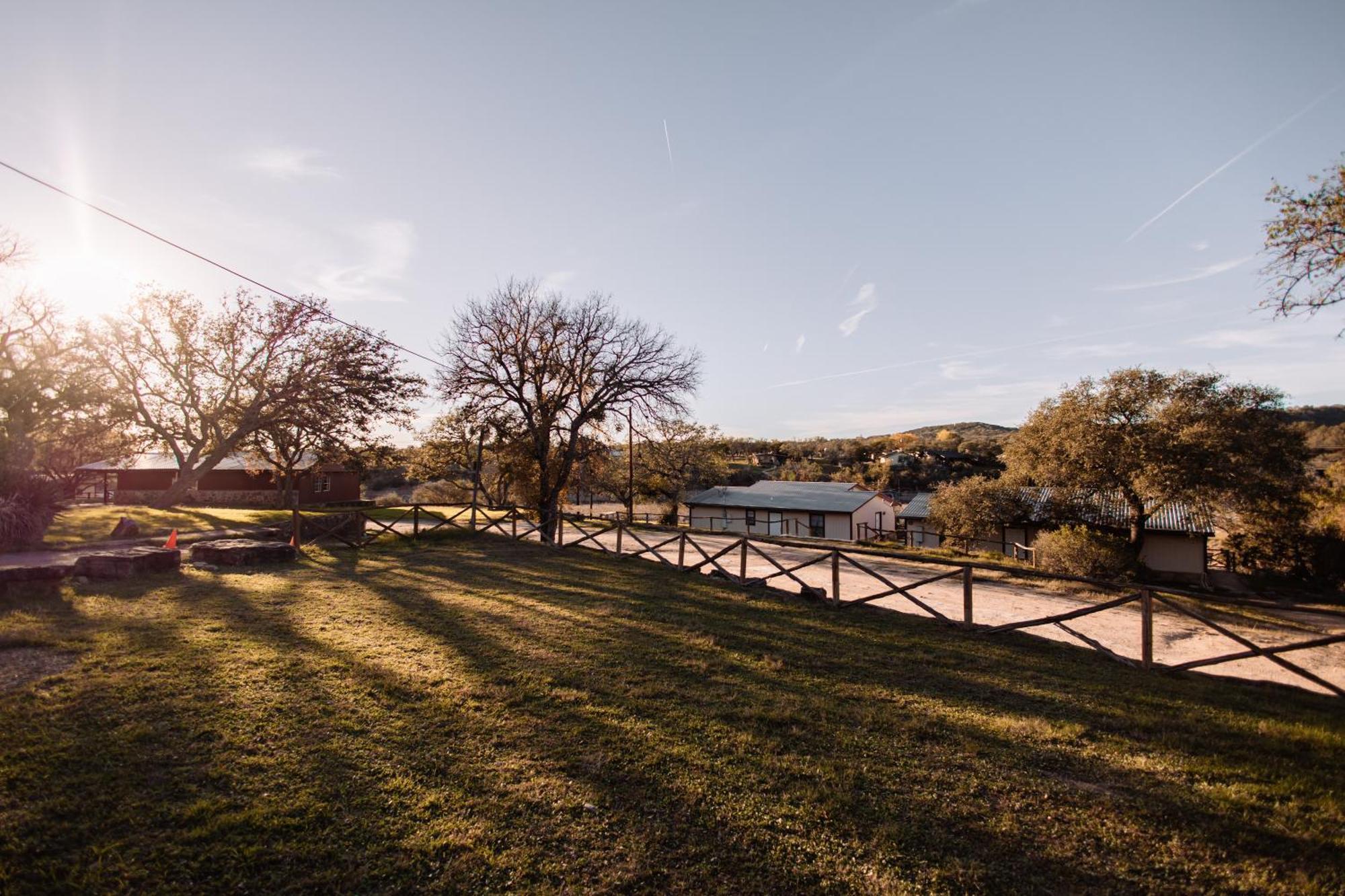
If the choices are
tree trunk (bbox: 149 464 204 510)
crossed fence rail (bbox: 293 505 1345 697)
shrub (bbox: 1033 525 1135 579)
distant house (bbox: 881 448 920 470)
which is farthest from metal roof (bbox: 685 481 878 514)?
tree trunk (bbox: 149 464 204 510)

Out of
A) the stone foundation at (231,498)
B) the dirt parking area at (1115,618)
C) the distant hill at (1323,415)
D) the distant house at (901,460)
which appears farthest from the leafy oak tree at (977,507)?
the distant hill at (1323,415)

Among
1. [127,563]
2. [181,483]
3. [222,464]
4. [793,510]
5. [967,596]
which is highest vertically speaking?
[222,464]

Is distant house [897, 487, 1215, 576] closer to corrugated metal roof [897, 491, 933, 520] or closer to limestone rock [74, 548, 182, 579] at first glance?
corrugated metal roof [897, 491, 933, 520]

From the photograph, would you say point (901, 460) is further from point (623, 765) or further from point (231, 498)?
point (623, 765)

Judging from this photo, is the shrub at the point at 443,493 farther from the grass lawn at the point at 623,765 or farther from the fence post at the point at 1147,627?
the fence post at the point at 1147,627

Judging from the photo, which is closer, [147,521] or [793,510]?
[147,521]

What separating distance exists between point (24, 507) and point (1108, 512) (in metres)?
37.6

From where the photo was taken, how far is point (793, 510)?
37.6 m

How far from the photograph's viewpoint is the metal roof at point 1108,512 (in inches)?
888

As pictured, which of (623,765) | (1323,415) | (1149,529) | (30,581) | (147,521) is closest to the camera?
(623,765)

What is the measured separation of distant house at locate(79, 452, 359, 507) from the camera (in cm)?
3641

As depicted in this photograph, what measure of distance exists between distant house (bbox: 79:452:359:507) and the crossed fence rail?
18.0 meters

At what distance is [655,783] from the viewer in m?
4.16

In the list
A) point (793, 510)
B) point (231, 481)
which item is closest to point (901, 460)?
point (793, 510)
